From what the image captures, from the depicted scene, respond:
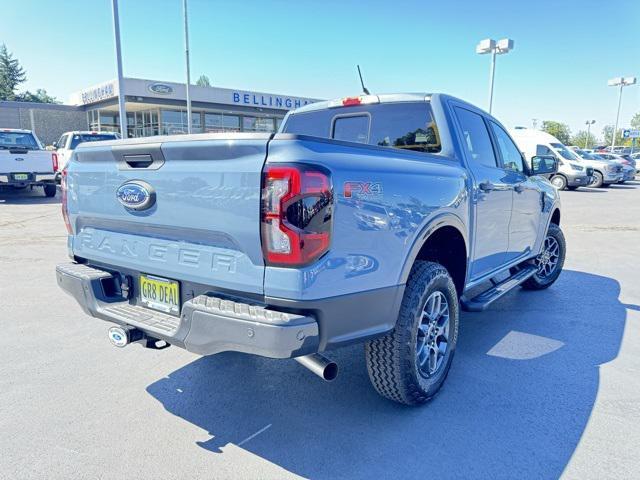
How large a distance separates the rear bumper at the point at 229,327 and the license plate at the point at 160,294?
4 cm

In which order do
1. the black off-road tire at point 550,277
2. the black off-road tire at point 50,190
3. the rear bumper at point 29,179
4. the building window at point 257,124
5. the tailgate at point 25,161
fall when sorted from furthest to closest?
the building window at point 257,124, the black off-road tire at point 50,190, the rear bumper at point 29,179, the tailgate at point 25,161, the black off-road tire at point 550,277

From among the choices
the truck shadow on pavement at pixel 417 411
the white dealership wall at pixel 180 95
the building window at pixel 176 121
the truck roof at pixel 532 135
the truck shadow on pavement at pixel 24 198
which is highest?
the white dealership wall at pixel 180 95

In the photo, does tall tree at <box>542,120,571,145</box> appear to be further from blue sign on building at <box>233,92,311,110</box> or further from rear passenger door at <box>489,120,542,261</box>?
rear passenger door at <box>489,120,542,261</box>

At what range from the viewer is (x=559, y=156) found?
2017cm

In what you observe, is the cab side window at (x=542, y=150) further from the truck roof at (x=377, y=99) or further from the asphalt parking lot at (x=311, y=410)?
the truck roof at (x=377, y=99)

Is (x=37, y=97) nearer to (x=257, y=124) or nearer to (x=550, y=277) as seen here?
(x=257, y=124)

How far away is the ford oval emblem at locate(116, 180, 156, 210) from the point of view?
2.54 meters

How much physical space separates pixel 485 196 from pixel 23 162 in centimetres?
1326

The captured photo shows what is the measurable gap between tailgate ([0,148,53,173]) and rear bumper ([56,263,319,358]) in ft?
40.6

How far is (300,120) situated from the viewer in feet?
14.5

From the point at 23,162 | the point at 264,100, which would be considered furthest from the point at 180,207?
the point at 264,100

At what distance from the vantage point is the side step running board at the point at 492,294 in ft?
11.9

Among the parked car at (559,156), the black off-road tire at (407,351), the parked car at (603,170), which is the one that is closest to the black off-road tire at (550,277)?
the black off-road tire at (407,351)

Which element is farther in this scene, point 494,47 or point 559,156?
point 494,47
